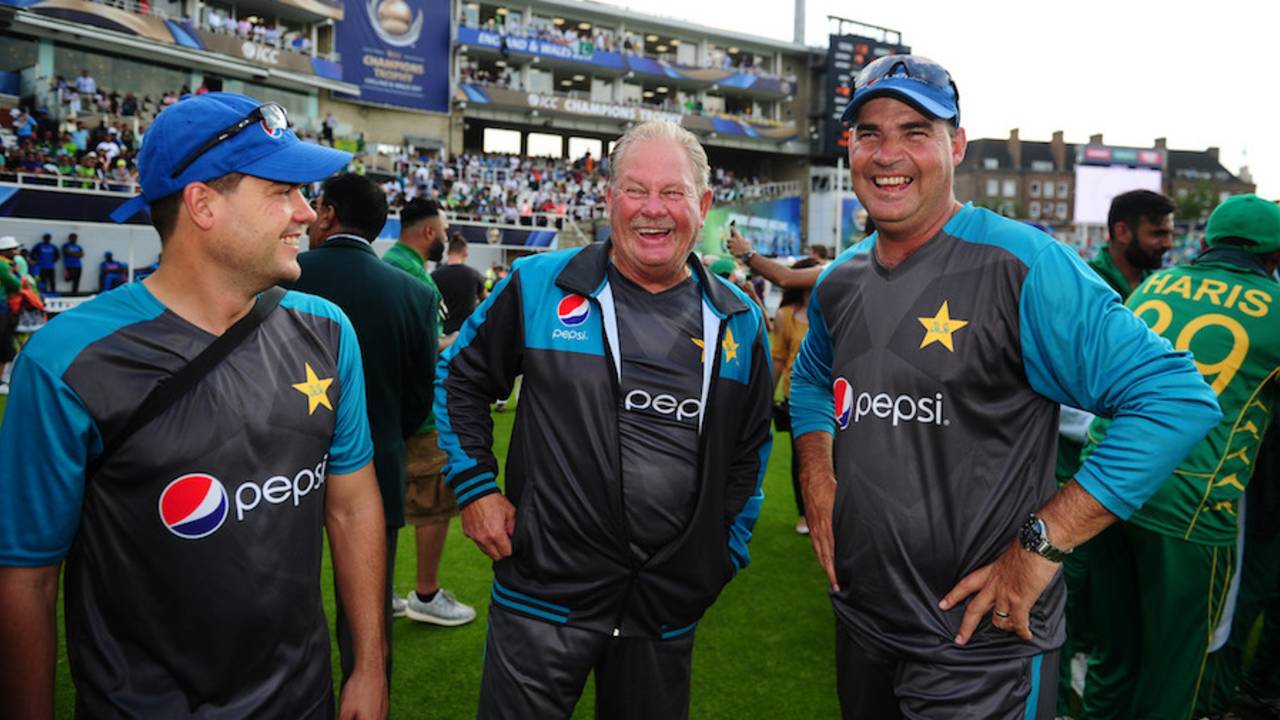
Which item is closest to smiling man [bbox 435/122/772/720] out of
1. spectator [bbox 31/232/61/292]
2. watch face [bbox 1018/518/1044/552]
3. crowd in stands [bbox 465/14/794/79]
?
watch face [bbox 1018/518/1044/552]

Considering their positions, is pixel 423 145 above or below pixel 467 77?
below

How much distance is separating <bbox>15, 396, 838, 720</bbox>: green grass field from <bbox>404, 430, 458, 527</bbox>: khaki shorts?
649 millimetres

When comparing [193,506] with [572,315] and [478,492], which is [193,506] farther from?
[572,315]

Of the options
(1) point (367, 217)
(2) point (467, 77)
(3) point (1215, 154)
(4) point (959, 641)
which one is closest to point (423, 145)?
(2) point (467, 77)

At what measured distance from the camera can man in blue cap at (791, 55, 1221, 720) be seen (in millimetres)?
1662

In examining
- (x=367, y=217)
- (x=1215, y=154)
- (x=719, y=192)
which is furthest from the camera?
(x=1215, y=154)

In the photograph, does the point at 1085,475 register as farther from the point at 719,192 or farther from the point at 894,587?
the point at 719,192

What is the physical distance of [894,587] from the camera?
188 cm

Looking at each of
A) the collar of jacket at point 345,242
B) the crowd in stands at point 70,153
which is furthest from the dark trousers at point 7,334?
the crowd in stands at point 70,153

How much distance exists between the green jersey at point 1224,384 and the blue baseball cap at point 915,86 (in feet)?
4.65

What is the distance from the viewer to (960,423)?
5.98ft

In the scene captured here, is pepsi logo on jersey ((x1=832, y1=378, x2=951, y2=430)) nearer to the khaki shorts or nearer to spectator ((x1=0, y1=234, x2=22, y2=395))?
the khaki shorts

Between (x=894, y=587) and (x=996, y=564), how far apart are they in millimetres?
232

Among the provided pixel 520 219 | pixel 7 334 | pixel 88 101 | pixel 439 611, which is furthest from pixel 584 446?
pixel 88 101
